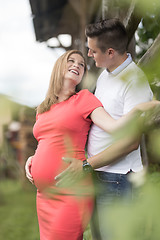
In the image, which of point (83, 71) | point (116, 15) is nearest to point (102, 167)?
point (83, 71)

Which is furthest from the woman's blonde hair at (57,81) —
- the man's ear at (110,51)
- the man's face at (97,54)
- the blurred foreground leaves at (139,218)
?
the blurred foreground leaves at (139,218)

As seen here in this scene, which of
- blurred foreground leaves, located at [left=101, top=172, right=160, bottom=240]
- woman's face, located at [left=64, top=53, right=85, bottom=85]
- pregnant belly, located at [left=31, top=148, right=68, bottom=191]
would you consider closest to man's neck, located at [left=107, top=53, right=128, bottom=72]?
woman's face, located at [left=64, top=53, right=85, bottom=85]

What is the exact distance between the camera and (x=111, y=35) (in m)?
1.76

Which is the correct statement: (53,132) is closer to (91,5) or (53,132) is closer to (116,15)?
(116,15)

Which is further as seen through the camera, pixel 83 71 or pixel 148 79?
pixel 83 71

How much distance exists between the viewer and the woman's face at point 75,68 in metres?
1.73

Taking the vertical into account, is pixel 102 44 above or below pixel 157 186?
below

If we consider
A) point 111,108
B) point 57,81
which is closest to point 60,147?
point 111,108

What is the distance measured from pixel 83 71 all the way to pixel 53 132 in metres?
0.48

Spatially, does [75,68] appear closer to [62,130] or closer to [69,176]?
[62,130]

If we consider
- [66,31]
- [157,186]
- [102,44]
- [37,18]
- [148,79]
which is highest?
[148,79]

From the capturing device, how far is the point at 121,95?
1455 mm

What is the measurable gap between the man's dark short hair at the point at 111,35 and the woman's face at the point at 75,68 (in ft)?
0.55

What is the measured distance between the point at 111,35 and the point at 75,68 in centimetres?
33
